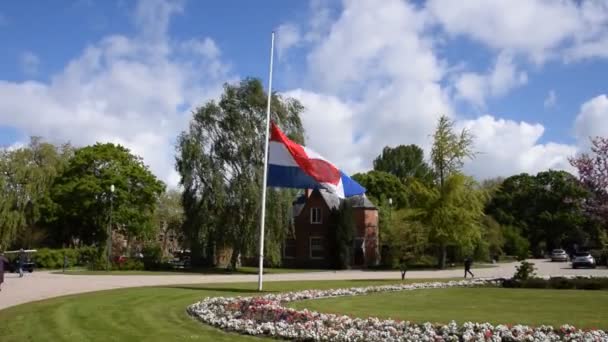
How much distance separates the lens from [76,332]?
1341 cm

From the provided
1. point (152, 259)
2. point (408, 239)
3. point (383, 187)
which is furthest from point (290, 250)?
point (383, 187)

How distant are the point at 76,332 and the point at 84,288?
1511 cm

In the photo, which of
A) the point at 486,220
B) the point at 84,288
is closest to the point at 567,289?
the point at 84,288

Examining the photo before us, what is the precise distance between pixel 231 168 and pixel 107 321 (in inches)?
1398

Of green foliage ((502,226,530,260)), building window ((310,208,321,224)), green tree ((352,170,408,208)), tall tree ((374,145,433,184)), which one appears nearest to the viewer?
building window ((310,208,321,224))

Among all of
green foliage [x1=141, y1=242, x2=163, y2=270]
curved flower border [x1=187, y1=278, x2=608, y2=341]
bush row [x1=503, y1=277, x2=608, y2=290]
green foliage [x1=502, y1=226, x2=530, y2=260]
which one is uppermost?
green foliage [x1=502, y1=226, x2=530, y2=260]

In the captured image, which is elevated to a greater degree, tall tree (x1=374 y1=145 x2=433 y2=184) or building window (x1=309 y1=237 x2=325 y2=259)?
tall tree (x1=374 y1=145 x2=433 y2=184)

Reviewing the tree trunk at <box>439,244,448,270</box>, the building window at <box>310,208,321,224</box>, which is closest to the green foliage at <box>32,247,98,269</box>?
the building window at <box>310,208,321,224</box>

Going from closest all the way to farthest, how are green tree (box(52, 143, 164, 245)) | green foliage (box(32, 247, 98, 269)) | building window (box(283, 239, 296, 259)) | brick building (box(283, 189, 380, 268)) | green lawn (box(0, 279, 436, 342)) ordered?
green lawn (box(0, 279, 436, 342)) < green foliage (box(32, 247, 98, 269)) < green tree (box(52, 143, 164, 245)) < brick building (box(283, 189, 380, 268)) < building window (box(283, 239, 296, 259))

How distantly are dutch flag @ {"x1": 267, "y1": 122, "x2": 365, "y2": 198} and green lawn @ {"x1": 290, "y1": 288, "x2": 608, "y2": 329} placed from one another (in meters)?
4.14

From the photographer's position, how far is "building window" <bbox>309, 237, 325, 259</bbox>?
66062 mm

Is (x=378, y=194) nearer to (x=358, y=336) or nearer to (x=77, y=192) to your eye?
(x=77, y=192)

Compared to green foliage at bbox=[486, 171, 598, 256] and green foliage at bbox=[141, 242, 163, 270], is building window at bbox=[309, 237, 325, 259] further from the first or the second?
green foliage at bbox=[486, 171, 598, 256]

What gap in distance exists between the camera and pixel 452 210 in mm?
53219
